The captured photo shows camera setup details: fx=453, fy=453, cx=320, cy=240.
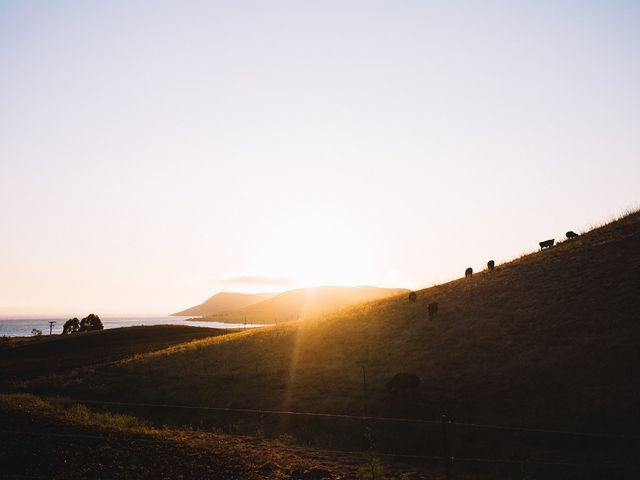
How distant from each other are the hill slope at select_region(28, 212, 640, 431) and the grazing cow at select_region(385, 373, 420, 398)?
1.32 ft

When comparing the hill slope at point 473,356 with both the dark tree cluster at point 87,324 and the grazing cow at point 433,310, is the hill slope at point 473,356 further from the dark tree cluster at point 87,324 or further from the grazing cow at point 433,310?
the dark tree cluster at point 87,324

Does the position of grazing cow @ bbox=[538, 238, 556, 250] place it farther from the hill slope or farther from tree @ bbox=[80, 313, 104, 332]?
tree @ bbox=[80, 313, 104, 332]

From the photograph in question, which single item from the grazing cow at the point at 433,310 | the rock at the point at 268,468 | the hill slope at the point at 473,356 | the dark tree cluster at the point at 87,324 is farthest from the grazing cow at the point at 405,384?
the dark tree cluster at the point at 87,324

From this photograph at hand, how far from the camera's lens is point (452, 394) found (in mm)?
23219

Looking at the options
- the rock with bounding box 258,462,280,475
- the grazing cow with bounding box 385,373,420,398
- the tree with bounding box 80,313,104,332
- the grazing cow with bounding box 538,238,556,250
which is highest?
the grazing cow with bounding box 538,238,556,250

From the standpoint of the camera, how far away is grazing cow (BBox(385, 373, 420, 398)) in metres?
23.8

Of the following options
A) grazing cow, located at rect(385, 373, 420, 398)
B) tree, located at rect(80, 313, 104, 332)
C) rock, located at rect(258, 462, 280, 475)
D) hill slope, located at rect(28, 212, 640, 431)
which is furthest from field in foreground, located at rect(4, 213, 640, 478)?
tree, located at rect(80, 313, 104, 332)

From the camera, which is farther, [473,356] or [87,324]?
[87,324]

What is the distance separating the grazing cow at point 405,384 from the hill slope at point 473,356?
40 cm

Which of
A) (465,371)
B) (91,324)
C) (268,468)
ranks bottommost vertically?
(268,468)

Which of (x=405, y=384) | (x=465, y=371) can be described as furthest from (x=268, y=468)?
(x=465, y=371)

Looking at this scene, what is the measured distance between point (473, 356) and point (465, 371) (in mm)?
1909

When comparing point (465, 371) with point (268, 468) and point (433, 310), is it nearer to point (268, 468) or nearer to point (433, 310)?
point (433, 310)

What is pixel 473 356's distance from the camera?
2691 cm
